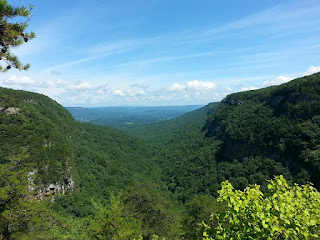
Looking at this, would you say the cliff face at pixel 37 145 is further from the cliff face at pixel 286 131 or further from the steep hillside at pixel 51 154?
the cliff face at pixel 286 131

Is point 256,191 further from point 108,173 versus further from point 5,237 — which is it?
point 108,173

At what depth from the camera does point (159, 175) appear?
134250 millimetres

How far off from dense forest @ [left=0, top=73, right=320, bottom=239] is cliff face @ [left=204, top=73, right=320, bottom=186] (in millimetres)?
387

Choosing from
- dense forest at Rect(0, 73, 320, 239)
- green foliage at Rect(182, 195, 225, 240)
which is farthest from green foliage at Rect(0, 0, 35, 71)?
green foliage at Rect(182, 195, 225, 240)

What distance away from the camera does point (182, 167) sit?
419 feet

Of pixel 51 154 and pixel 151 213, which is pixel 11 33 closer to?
pixel 151 213

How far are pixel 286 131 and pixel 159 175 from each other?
274 ft

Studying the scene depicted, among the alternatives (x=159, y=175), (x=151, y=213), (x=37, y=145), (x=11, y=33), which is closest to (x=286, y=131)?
(x=151, y=213)

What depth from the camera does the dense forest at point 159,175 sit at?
50.6 feet

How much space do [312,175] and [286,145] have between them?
1567 cm

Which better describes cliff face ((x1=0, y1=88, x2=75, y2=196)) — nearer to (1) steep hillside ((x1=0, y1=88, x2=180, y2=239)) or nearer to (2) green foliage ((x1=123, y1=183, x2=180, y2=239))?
(1) steep hillside ((x1=0, y1=88, x2=180, y2=239))

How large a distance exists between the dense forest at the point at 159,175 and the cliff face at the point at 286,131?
1.27 feet

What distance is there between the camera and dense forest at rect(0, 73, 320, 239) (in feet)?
50.6

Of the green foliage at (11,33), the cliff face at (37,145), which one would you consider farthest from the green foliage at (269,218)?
the cliff face at (37,145)
